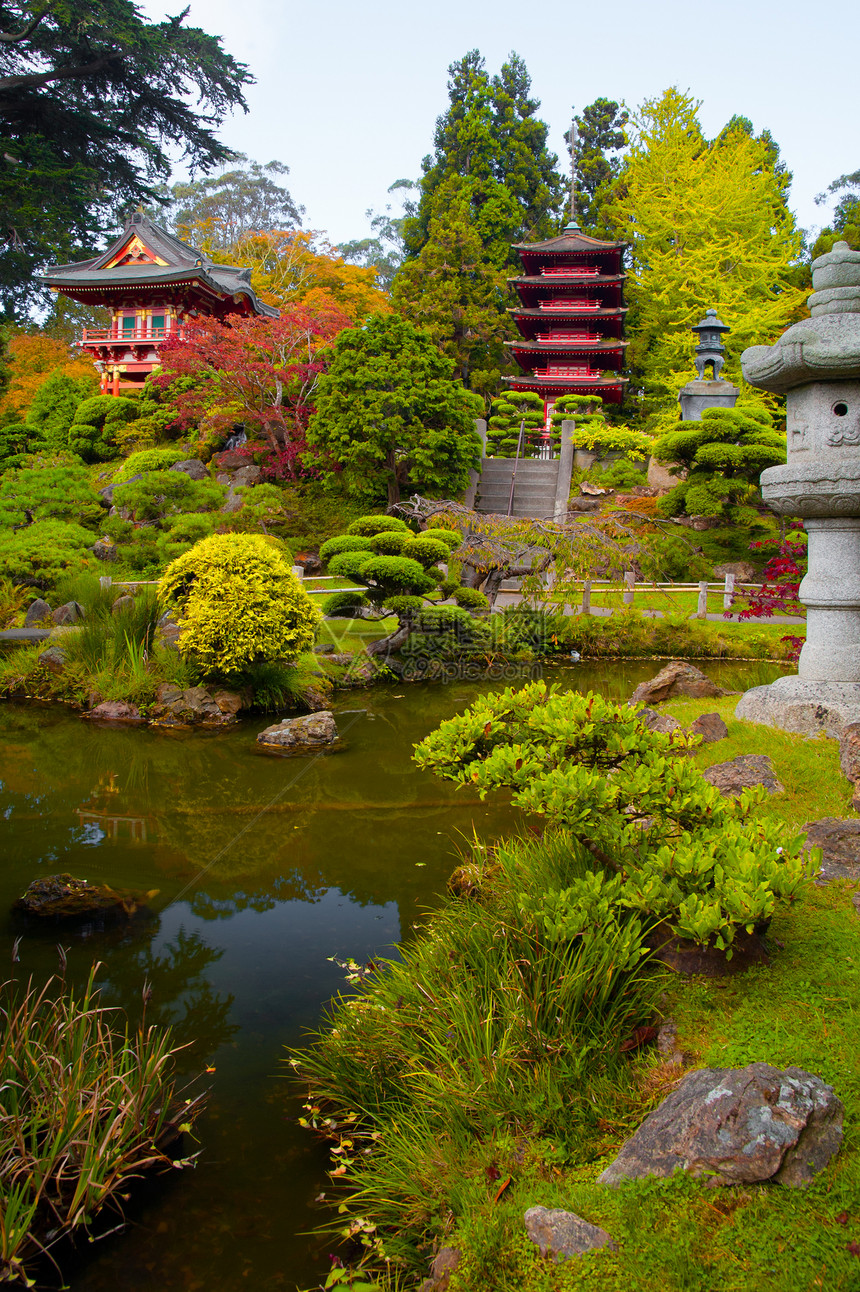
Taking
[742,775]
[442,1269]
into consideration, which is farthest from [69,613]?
[442,1269]

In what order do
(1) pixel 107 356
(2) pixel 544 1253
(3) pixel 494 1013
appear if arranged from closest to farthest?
(2) pixel 544 1253, (3) pixel 494 1013, (1) pixel 107 356

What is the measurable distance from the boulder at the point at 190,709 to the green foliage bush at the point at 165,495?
→ 219 inches

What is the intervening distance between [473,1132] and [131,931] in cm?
220

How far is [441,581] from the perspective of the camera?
1076 cm

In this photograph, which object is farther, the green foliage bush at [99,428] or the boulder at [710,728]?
the green foliage bush at [99,428]

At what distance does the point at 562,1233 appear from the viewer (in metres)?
1.71

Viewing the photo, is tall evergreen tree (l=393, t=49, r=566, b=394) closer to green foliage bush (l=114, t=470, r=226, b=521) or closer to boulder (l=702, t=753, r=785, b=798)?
green foliage bush (l=114, t=470, r=226, b=521)

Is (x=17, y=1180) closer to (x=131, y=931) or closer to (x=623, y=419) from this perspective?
(x=131, y=931)

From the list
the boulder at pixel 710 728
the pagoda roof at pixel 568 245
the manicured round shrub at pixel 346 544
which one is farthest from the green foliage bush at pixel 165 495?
the pagoda roof at pixel 568 245

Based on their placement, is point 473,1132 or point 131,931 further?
point 131,931

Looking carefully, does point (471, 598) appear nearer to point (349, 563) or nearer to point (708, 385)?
point (349, 563)

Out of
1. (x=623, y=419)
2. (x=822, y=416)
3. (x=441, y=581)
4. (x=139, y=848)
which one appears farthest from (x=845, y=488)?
(x=623, y=419)

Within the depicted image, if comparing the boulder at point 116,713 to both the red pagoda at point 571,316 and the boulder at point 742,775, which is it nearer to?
the boulder at point 742,775

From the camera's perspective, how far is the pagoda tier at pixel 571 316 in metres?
21.1
